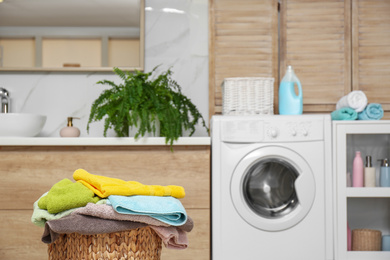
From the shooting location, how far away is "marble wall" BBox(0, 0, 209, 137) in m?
2.81

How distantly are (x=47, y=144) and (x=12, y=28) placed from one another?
1021 mm

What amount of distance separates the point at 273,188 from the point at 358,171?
0.48 m

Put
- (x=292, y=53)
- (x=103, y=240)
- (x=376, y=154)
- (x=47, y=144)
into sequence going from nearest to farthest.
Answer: (x=103, y=240) → (x=47, y=144) → (x=376, y=154) → (x=292, y=53)

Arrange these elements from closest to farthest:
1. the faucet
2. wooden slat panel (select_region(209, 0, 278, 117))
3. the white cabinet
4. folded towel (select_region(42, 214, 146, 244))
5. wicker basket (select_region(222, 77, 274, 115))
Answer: folded towel (select_region(42, 214, 146, 244)), the white cabinet, wicker basket (select_region(222, 77, 274, 115)), the faucet, wooden slat panel (select_region(209, 0, 278, 117))

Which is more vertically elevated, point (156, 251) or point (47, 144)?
point (47, 144)

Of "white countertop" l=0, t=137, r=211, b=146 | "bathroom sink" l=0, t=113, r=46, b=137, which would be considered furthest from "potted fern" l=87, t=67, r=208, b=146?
"bathroom sink" l=0, t=113, r=46, b=137

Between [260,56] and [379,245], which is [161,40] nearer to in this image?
Answer: [260,56]

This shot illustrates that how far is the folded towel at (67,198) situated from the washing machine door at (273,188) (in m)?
1.33

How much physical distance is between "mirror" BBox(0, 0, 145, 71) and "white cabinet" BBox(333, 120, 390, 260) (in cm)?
130

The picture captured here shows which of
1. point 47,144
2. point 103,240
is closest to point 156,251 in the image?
point 103,240

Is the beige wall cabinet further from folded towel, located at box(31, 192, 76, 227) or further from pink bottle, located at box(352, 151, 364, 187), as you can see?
folded towel, located at box(31, 192, 76, 227)

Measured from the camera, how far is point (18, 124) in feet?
7.41

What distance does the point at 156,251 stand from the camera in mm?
1000

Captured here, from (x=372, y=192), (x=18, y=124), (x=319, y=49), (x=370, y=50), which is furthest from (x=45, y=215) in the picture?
(x=370, y=50)
